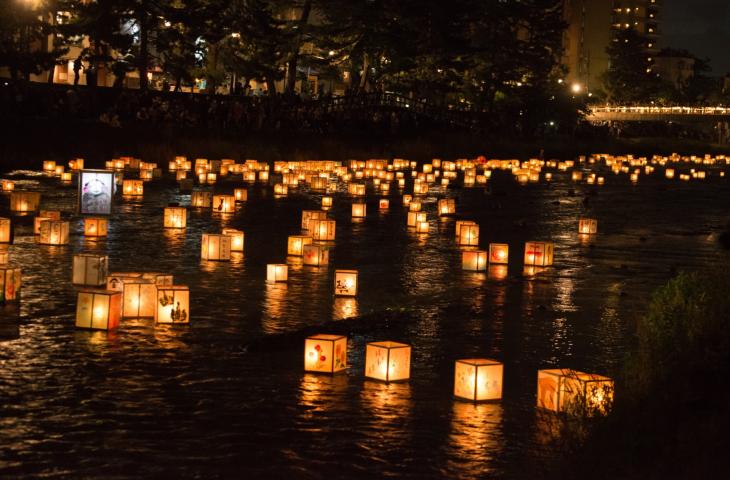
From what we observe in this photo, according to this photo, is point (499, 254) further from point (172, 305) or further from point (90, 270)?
point (172, 305)

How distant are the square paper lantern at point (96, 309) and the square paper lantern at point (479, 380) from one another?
3771 mm

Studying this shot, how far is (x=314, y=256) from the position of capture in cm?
1683

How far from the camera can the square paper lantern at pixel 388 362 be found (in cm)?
959

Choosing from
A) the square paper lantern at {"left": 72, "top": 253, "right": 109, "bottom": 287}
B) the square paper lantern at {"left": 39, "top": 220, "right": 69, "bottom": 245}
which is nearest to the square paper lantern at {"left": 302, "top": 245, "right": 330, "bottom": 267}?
the square paper lantern at {"left": 72, "top": 253, "right": 109, "bottom": 287}

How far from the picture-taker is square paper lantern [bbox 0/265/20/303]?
12305 millimetres

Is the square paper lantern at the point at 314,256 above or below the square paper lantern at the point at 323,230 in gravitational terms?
below

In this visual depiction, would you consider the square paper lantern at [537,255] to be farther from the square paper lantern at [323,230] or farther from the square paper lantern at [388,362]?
the square paper lantern at [388,362]

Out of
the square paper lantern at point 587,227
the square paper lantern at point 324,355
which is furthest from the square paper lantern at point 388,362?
the square paper lantern at point 587,227

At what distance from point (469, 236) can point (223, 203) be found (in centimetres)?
644

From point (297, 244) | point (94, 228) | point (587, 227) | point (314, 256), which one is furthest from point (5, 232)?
point (587, 227)

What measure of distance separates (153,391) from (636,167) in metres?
51.3

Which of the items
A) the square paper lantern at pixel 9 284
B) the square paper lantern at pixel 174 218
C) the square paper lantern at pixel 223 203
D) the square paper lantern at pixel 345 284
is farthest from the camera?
the square paper lantern at pixel 223 203

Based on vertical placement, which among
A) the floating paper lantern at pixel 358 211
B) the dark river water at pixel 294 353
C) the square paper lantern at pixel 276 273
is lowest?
the dark river water at pixel 294 353

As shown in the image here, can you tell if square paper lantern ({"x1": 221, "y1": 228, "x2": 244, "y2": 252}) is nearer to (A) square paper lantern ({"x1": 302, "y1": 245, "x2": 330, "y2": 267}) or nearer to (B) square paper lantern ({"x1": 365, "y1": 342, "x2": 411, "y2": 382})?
(A) square paper lantern ({"x1": 302, "y1": 245, "x2": 330, "y2": 267})
